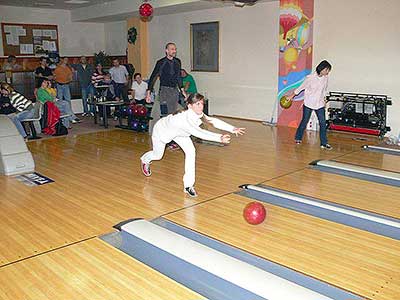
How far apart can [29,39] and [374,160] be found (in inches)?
326

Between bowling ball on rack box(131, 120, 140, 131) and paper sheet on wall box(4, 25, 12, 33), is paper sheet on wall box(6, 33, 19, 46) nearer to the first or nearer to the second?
paper sheet on wall box(4, 25, 12, 33)

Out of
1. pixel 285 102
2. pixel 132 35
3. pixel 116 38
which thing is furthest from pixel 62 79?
pixel 285 102

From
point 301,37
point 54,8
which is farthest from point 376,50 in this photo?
point 54,8

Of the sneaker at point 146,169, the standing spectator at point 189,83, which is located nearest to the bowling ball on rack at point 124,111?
the standing spectator at point 189,83

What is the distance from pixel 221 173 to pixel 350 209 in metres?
1.55

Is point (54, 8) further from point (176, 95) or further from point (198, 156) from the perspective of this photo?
point (198, 156)

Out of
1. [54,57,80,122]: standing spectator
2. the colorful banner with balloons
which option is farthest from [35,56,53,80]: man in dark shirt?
the colorful banner with balloons

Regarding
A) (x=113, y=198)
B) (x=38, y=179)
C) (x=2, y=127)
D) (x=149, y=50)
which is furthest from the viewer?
(x=149, y=50)

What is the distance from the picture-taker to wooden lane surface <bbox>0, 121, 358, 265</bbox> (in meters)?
3.11

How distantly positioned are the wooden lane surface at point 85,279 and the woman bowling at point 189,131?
48.9 inches

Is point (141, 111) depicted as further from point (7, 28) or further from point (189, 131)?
point (7, 28)

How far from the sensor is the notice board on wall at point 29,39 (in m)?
9.70

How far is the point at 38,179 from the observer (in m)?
4.44

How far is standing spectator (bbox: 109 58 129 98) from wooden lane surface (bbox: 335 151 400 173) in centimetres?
529
